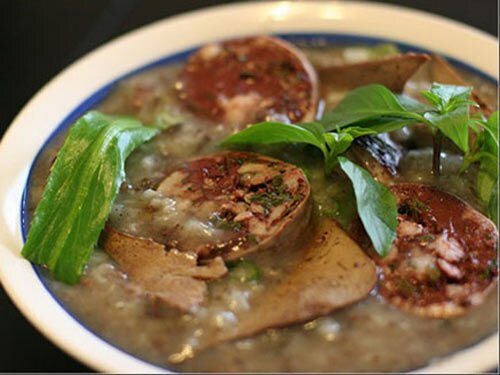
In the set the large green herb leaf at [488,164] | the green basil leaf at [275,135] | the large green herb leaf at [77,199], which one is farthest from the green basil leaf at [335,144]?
the large green herb leaf at [77,199]

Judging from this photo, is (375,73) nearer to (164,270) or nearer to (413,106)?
(413,106)

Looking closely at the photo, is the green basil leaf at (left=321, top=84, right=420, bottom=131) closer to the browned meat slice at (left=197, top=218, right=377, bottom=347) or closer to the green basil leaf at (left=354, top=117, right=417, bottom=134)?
the green basil leaf at (left=354, top=117, right=417, bottom=134)

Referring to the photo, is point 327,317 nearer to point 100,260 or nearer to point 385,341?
point 385,341

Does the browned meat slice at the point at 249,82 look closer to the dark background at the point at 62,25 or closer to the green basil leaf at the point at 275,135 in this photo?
the green basil leaf at the point at 275,135

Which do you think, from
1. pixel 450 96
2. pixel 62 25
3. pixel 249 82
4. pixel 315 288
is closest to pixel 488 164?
pixel 450 96

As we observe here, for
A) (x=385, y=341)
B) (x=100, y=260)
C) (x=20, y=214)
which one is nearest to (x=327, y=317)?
(x=385, y=341)

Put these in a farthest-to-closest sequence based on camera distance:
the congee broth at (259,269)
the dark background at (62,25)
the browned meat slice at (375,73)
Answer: the dark background at (62,25) → the browned meat slice at (375,73) → the congee broth at (259,269)
